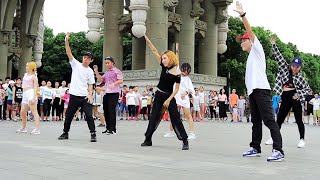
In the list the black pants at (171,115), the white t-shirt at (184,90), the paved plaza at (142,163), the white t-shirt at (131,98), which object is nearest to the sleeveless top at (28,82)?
the paved plaza at (142,163)

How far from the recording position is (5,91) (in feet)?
73.5

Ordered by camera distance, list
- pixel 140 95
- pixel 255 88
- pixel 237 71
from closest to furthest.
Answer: pixel 255 88 < pixel 140 95 < pixel 237 71

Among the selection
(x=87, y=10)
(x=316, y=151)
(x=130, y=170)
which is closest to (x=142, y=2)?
(x=87, y=10)

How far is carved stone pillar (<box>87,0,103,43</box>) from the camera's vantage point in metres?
30.4

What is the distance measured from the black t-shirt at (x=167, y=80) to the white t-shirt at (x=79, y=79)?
7.71ft

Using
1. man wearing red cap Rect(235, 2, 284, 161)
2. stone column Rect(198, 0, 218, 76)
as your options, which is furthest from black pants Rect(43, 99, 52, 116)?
stone column Rect(198, 0, 218, 76)

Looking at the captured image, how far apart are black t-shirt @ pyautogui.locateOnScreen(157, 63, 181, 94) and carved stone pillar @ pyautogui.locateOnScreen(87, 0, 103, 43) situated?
21.6m

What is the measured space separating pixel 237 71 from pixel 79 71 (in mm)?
48324

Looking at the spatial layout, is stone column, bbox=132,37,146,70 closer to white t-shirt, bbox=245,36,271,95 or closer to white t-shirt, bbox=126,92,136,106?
white t-shirt, bbox=126,92,136,106

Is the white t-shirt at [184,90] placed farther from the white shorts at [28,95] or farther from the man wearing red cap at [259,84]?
the man wearing red cap at [259,84]

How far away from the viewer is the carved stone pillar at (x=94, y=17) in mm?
30406

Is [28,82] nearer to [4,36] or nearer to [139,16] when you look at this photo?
[139,16]

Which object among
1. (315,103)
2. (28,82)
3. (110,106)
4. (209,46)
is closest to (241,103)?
(315,103)

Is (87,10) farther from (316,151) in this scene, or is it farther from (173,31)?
(316,151)
